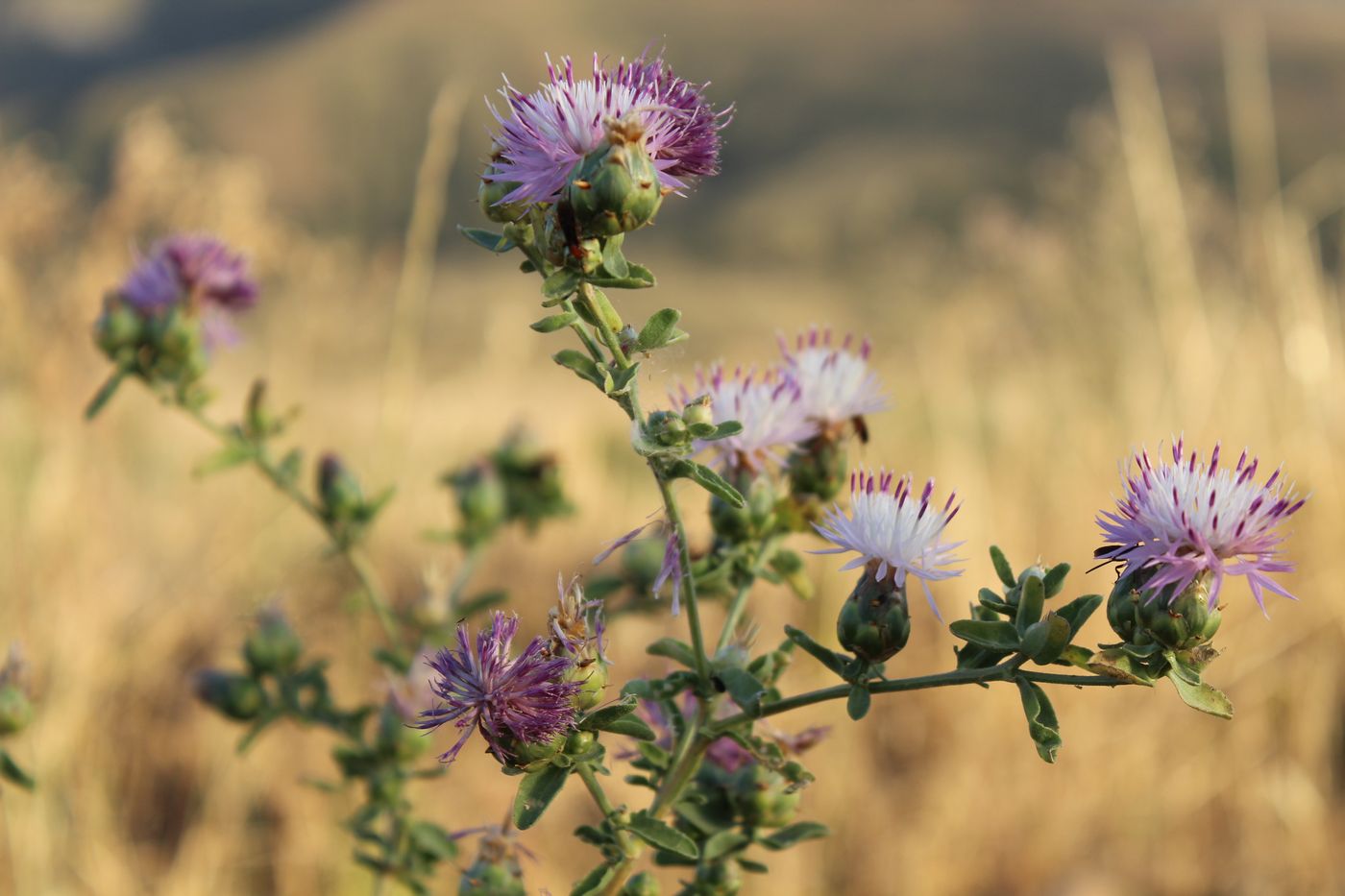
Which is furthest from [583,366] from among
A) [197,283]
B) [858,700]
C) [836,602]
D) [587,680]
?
[836,602]

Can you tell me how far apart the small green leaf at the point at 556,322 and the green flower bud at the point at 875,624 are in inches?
13.2

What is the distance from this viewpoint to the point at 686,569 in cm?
103

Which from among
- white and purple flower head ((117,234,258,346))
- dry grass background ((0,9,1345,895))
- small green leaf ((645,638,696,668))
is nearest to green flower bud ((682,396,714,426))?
small green leaf ((645,638,696,668))

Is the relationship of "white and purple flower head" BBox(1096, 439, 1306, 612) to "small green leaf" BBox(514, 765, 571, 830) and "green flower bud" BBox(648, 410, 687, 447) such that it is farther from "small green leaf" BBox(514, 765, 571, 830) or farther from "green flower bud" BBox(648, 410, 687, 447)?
"small green leaf" BBox(514, 765, 571, 830)

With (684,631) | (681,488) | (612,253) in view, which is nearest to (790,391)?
(681,488)

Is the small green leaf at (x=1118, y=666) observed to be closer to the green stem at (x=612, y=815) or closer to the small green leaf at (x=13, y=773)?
the green stem at (x=612, y=815)

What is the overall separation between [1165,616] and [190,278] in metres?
1.52

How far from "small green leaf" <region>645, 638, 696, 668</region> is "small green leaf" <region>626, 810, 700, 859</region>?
0.16 m

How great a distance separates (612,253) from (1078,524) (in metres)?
4.70

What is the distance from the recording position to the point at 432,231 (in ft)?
10.1

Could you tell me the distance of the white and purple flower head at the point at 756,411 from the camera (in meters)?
1.35

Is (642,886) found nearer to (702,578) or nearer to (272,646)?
(702,578)

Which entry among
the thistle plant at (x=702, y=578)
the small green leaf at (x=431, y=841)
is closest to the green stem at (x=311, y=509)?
the small green leaf at (x=431, y=841)

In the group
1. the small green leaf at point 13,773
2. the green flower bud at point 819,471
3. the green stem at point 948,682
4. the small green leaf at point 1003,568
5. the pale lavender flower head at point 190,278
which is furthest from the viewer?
the pale lavender flower head at point 190,278
